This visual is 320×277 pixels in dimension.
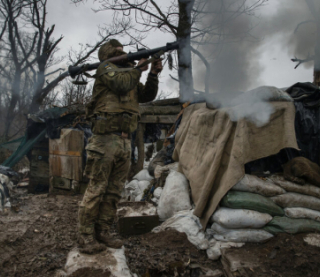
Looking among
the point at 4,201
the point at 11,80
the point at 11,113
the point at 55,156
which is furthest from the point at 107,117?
the point at 11,80

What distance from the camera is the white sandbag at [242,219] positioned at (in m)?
2.39

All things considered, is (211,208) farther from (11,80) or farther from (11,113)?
(11,80)

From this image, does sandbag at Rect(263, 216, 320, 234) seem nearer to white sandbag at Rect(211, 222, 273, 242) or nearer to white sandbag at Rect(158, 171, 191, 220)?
white sandbag at Rect(211, 222, 273, 242)

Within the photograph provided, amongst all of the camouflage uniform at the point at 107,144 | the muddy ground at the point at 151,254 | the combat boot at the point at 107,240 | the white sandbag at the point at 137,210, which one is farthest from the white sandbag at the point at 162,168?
the combat boot at the point at 107,240

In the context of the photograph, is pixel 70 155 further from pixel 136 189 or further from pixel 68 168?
pixel 136 189

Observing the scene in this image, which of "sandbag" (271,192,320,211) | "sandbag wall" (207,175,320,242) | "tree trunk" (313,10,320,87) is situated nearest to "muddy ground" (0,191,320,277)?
"sandbag wall" (207,175,320,242)

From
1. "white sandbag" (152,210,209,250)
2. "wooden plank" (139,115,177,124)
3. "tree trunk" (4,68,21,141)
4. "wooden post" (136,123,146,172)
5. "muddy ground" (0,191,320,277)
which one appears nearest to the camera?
"muddy ground" (0,191,320,277)

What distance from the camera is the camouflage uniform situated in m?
2.30

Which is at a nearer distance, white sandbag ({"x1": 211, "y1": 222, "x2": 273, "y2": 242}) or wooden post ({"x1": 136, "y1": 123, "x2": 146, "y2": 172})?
white sandbag ({"x1": 211, "y1": 222, "x2": 273, "y2": 242})

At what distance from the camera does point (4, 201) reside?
3768mm

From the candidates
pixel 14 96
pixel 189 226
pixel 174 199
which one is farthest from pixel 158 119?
pixel 14 96

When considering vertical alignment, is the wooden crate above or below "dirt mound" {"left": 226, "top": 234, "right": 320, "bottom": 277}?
above

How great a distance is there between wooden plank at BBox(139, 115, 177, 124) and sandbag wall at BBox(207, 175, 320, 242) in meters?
3.63

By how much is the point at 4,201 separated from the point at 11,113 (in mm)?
8926
